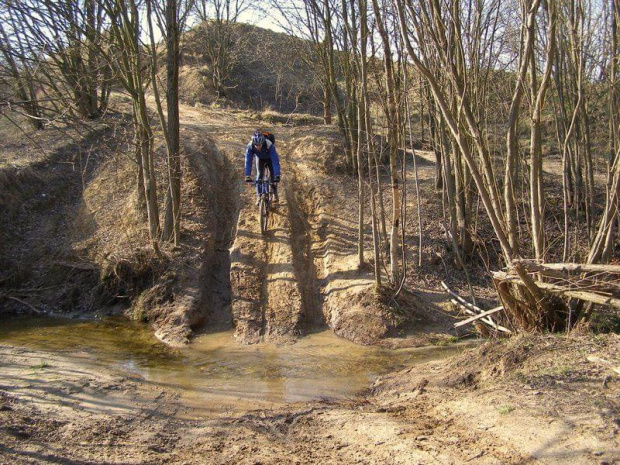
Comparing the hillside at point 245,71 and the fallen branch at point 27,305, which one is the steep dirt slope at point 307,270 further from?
the hillside at point 245,71

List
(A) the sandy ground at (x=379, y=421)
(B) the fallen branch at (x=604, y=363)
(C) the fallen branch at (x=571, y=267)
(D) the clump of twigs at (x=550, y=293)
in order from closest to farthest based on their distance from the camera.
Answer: (A) the sandy ground at (x=379, y=421) → (B) the fallen branch at (x=604, y=363) → (C) the fallen branch at (x=571, y=267) → (D) the clump of twigs at (x=550, y=293)

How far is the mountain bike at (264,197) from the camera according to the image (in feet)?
40.1

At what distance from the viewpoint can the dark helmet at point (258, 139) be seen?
1222cm

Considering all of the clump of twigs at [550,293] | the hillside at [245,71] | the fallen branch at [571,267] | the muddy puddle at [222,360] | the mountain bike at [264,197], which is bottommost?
the muddy puddle at [222,360]

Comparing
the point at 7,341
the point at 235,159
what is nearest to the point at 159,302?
the point at 7,341

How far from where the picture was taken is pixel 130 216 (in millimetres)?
13477

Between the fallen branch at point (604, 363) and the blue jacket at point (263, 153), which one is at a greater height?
the blue jacket at point (263, 153)

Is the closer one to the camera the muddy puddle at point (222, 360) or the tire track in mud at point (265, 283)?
the muddy puddle at point (222, 360)

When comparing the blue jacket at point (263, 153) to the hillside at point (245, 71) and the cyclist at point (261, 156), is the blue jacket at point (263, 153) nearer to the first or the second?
the cyclist at point (261, 156)

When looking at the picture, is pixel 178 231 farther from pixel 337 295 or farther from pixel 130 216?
pixel 337 295

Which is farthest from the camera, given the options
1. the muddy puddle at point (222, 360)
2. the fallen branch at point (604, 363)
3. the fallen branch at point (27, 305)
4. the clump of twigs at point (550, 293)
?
the fallen branch at point (27, 305)

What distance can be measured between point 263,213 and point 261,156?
1.31 metres

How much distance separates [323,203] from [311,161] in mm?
2802

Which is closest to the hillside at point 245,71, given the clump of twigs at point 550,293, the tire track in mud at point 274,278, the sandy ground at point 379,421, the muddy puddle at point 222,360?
the tire track in mud at point 274,278
